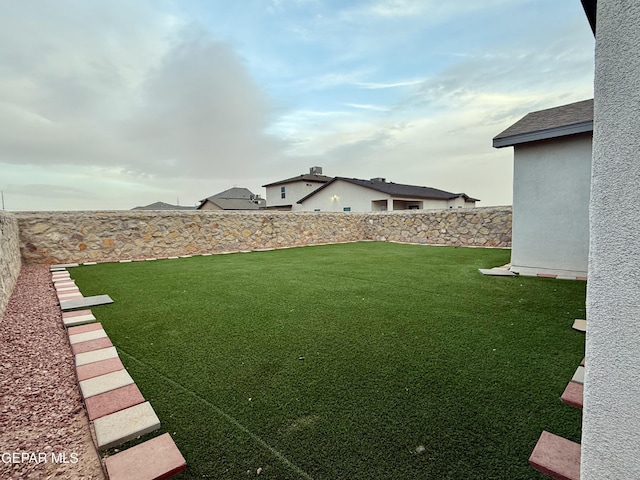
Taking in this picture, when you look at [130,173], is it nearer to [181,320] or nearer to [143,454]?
[181,320]

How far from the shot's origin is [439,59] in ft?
31.2

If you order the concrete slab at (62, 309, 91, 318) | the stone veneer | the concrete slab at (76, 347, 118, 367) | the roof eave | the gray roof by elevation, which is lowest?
the concrete slab at (76, 347, 118, 367)

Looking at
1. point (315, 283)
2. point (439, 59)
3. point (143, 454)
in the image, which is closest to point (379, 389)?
point (143, 454)

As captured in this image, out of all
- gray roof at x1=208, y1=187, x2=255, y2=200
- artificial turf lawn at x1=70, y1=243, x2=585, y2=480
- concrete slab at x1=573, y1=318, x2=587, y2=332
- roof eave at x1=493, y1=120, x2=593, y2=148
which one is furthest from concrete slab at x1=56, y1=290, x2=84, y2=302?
gray roof at x1=208, y1=187, x2=255, y2=200

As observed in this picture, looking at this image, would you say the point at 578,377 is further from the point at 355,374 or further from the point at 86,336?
the point at 86,336

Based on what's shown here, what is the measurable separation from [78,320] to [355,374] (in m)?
2.81

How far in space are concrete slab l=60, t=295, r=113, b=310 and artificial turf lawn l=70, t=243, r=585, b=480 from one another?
14 centimetres

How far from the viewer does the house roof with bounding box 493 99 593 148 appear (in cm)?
427

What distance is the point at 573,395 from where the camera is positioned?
1598 millimetres

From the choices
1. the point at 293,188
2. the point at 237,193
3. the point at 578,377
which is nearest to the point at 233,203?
the point at 237,193

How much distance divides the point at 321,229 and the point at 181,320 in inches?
335

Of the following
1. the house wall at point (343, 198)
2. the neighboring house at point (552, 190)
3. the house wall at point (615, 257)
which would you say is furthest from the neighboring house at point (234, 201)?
the house wall at point (615, 257)

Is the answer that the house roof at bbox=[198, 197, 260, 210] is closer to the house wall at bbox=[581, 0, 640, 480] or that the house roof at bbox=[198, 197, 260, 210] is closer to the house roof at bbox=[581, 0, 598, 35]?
the house roof at bbox=[581, 0, 598, 35]

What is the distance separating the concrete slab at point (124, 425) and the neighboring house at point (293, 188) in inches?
1068
